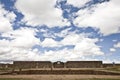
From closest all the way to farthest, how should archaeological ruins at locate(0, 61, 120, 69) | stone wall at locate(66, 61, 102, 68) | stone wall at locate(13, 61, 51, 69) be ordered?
stone wall at locate(13, 61, 51, 69)
archaeological ruins at locate(0, 61, 120, 69)
stone wall at locate(66, 61, 102, 68)

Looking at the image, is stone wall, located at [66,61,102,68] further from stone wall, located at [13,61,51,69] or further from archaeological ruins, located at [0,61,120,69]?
stone wall, located at [13,61,51,69]

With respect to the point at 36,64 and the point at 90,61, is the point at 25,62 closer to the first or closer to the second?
the point at 36,64

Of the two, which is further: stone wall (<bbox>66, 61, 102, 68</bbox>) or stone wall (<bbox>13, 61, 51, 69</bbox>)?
stone wall (<bbox>66, 61, 102, 68</bbox>)

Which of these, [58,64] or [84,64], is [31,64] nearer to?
[58,64]

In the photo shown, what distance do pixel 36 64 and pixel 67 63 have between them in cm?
828

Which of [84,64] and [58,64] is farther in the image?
[84,64]

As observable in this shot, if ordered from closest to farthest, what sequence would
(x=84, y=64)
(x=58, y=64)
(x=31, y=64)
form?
(x=31, y=64) → (x=58, y=64) → (x=84, y=64)

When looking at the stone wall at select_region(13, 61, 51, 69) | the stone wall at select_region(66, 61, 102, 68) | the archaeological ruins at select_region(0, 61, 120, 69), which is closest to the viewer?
the stone wall at select_region(13, 61, 51, 69)

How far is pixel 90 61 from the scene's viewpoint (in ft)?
204

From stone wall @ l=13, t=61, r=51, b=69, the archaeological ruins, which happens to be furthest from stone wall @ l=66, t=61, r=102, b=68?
stone wall @ l=13, t=61, r=51, b=69

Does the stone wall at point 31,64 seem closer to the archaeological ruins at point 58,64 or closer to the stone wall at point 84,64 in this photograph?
the archaeological ruins at point 58,64

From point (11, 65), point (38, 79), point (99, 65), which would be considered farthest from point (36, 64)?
point (38, 79)

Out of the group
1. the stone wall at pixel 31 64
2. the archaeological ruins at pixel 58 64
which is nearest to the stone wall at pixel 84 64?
the archaeological ruins at pixel 58 64

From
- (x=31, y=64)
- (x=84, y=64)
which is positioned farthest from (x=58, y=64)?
(x=31, y=64)
